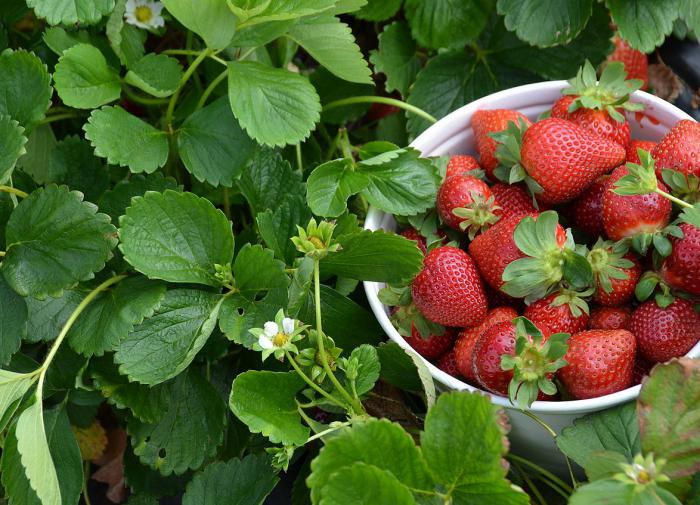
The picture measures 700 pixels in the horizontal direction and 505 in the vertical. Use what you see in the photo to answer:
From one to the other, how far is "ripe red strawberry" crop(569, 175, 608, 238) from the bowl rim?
11cm

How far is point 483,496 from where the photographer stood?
0.70m

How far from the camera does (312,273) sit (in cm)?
82

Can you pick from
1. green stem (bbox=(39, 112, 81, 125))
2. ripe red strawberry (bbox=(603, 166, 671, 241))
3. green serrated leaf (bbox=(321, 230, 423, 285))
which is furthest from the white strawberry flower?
green stem (bbox=(39, 112, 81, 125))

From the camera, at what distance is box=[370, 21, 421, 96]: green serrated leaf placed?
1.13 m

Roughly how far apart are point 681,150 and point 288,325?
40cm

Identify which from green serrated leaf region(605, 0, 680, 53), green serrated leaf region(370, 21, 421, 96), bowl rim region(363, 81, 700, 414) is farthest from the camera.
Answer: green serrated leaf region(370, 21, 421, 96)

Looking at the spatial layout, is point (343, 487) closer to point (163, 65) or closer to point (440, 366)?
point (440, 366)

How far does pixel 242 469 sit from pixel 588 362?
1.19 feet

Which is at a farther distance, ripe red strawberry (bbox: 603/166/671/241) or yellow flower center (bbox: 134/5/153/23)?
yellow flower center (bbox: 134/5/153/23)

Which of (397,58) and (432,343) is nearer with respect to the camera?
(432,343)

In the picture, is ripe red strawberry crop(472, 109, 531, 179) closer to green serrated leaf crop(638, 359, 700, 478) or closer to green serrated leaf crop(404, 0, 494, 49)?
green serrated leaf crop(404, 0, 494, 49)

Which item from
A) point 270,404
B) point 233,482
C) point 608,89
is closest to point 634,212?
point 608,89

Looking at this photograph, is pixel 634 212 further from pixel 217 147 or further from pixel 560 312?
pixel 217 147

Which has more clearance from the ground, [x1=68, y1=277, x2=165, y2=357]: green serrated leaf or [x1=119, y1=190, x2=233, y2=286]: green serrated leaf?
[x1=119, y1=190, x2=233, y2=286]: green serrated leaf
